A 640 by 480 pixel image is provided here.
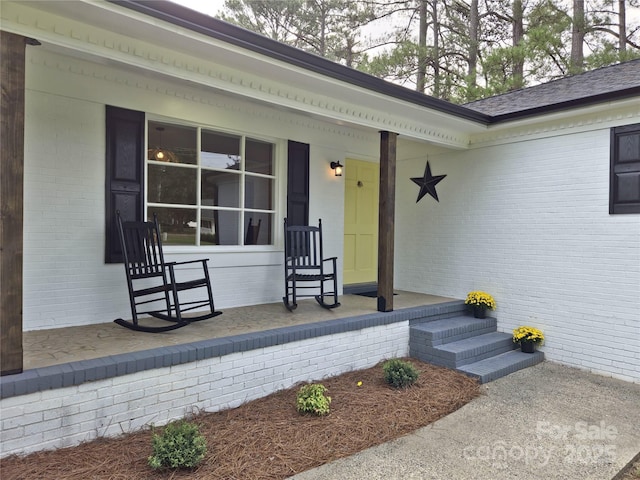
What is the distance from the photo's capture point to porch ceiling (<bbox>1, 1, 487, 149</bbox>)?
2420mm

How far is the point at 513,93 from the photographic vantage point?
6.00 metres

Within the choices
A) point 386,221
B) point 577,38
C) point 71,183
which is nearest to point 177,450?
point 71,183

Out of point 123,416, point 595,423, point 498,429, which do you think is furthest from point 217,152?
point 595,423

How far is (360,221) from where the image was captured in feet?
20.3

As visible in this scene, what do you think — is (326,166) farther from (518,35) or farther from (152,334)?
(518,35)

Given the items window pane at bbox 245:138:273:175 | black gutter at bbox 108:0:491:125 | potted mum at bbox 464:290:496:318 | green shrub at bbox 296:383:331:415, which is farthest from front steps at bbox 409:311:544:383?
window pane at bbox 245:138:273:175

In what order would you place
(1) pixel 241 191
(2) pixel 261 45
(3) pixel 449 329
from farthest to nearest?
(1) pixel 241 191 < (3) pixel 449 329 < (2) pixel 261 45

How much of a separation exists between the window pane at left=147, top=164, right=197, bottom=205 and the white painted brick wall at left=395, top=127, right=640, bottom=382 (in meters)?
3.15

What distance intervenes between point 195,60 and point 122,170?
1.30 meters

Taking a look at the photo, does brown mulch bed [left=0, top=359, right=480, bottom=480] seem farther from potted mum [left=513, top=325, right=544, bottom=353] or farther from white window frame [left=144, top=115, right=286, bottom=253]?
white window frame [left=144, top=115, right=286, bottom=253]

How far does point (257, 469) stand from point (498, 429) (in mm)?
1678

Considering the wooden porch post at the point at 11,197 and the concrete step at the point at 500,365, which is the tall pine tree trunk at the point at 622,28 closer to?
the concrete step at the point at 500,365

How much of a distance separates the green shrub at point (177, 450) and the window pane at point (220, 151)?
2.77 m

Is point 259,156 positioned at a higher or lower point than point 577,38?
lower
